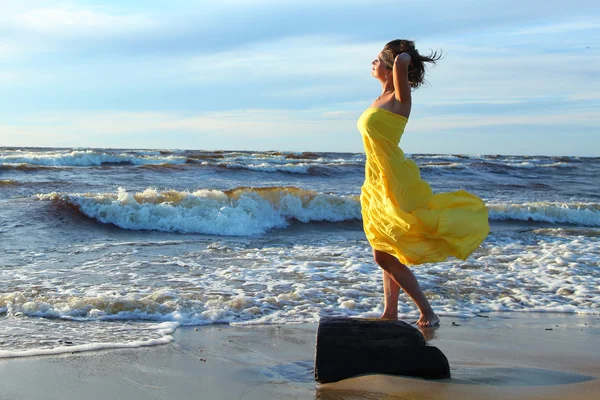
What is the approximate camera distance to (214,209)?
12836 millimetres

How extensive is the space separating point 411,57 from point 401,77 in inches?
6.2

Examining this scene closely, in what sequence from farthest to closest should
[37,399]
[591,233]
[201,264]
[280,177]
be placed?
[280,177]
[591,233]
[201,264]
[37,399]

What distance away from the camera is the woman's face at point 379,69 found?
12.9 ft

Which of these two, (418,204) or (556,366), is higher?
(418,204)

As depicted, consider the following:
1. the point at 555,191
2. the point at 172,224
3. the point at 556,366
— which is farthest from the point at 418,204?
the point at 555,191

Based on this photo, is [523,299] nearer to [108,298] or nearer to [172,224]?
[108,298]

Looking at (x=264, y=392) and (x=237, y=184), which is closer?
(x=264, y=392)

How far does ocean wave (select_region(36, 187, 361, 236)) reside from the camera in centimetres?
1203

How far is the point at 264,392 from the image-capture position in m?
3.47

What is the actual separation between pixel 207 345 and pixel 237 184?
16.9m

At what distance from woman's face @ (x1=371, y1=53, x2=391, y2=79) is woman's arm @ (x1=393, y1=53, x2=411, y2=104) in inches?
6.9

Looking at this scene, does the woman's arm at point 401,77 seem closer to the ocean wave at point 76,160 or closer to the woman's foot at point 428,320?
the woman's foot at point 428,320

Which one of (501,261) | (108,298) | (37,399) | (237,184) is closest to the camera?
(37,399)

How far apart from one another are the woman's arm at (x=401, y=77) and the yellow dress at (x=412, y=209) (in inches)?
4.8
